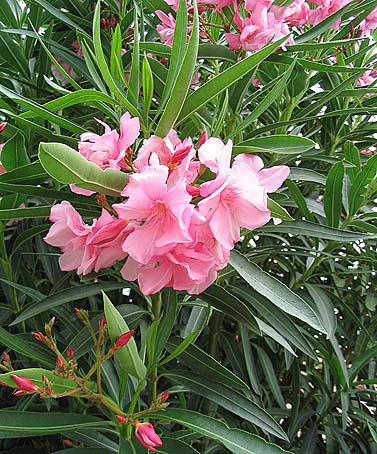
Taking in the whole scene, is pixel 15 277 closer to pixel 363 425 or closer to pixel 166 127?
pixel 166 127

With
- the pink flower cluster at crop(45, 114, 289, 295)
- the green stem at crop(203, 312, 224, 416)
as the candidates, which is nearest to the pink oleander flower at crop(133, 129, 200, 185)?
the pink flower cluster at crop(45, 114, 289, 295)

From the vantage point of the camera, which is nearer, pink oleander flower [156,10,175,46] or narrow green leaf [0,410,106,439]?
narrow green leaf [0,410,106,439]

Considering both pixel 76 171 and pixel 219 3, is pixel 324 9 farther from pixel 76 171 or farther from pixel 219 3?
pixel 76 171

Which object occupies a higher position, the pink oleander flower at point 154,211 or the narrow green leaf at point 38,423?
the pink oleander flower at point 154,211

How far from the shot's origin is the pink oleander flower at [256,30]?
89 centimetres

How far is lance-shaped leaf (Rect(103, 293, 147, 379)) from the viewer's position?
25.6 inches

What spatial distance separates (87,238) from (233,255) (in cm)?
20

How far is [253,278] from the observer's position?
0.73 meters

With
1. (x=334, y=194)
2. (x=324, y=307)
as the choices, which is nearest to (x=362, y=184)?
(x=334, y=194)

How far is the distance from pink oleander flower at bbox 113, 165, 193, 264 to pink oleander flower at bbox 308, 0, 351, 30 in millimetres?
630

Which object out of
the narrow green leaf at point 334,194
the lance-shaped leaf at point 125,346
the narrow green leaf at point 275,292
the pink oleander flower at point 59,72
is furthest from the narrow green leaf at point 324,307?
the pink oleander flower at point 59,72

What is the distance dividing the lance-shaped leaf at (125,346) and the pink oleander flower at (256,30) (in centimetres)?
48

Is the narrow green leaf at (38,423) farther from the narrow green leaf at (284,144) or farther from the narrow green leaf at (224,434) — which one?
the narrow green leaf at (284,144)

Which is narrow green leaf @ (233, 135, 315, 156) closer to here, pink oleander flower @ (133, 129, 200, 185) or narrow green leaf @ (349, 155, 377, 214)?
pink oleander flower @ (133, 129, 200, 185)
